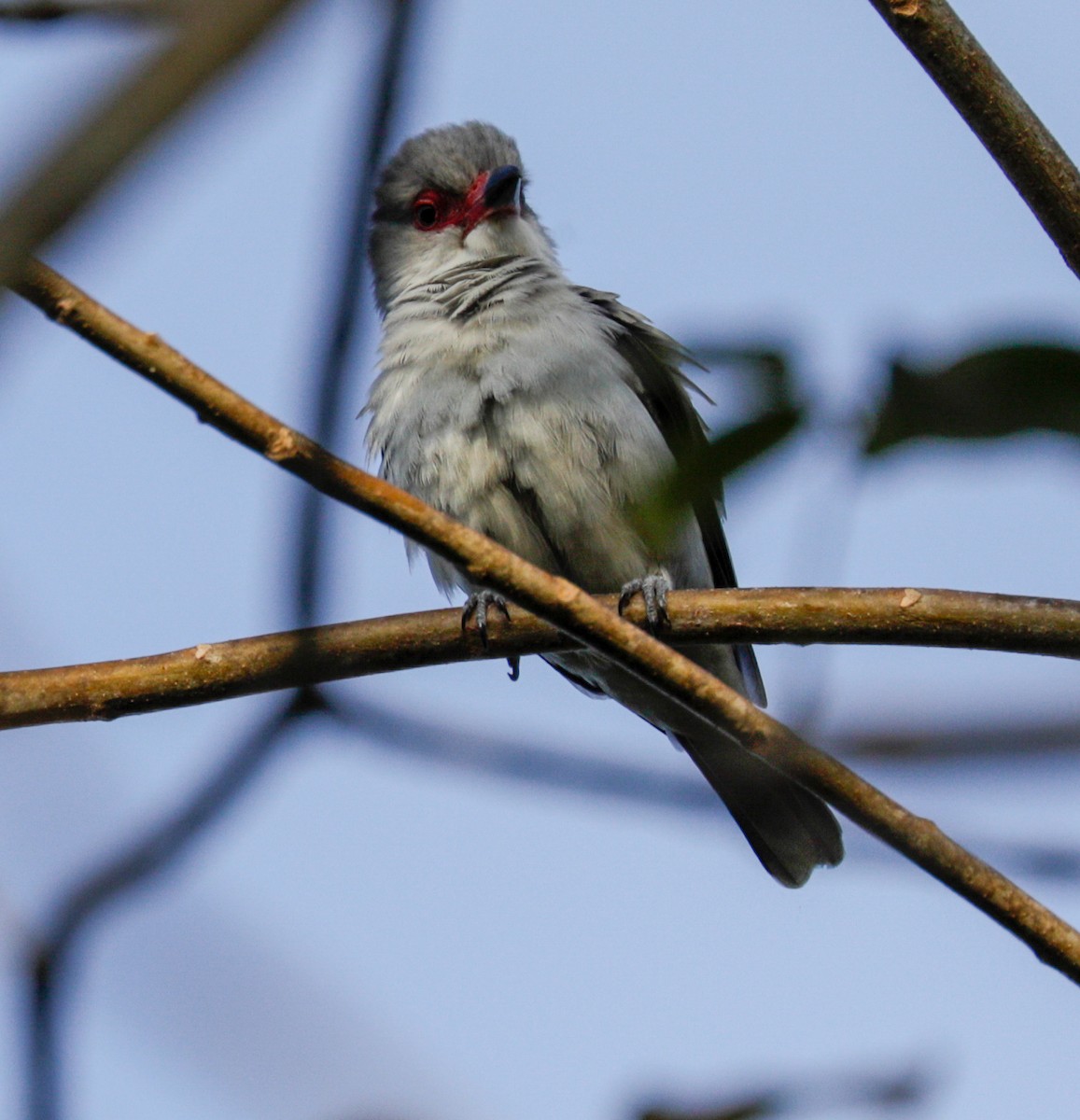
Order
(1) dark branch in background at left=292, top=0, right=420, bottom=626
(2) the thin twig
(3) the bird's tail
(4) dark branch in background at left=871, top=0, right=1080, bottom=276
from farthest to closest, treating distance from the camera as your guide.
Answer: (3) the bird's tail, (4) dark branch in background at left=871, top=0, right=1080, bottom=276, (1) dark branch in background at left=292, top=0, right=420, bottom=626, (2) the thin twig

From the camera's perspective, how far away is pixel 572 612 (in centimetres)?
244

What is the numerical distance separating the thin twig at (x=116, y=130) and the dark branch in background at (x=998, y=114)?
5.92ft

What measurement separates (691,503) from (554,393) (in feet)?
14.0

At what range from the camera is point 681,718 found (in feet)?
18.2

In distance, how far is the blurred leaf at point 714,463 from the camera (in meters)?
1.26

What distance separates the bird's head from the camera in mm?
6785

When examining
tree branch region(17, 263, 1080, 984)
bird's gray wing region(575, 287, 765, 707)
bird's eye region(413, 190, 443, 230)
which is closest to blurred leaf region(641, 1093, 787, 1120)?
tree branch region(17, 263, 1080, 984)

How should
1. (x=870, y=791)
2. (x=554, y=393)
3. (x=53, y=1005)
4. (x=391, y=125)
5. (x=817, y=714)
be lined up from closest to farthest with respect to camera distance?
1. (x=391, y=125)
2. (x=53, y=1005)
3. (x=817, y=714)
4. (x=870, y=791)
5. (x=554, y=393)

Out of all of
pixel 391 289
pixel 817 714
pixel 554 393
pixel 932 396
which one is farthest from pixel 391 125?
pixel 391 289

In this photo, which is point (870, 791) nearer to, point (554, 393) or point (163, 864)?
point (163, 864)

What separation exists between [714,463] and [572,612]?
3.91 feet

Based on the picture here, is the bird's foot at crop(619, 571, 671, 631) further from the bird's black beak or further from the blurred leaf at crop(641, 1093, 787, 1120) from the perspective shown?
the bird's black beak

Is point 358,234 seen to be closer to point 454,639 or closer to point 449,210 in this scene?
point 454,639

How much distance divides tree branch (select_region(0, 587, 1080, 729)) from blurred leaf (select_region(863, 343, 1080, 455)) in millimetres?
1732
